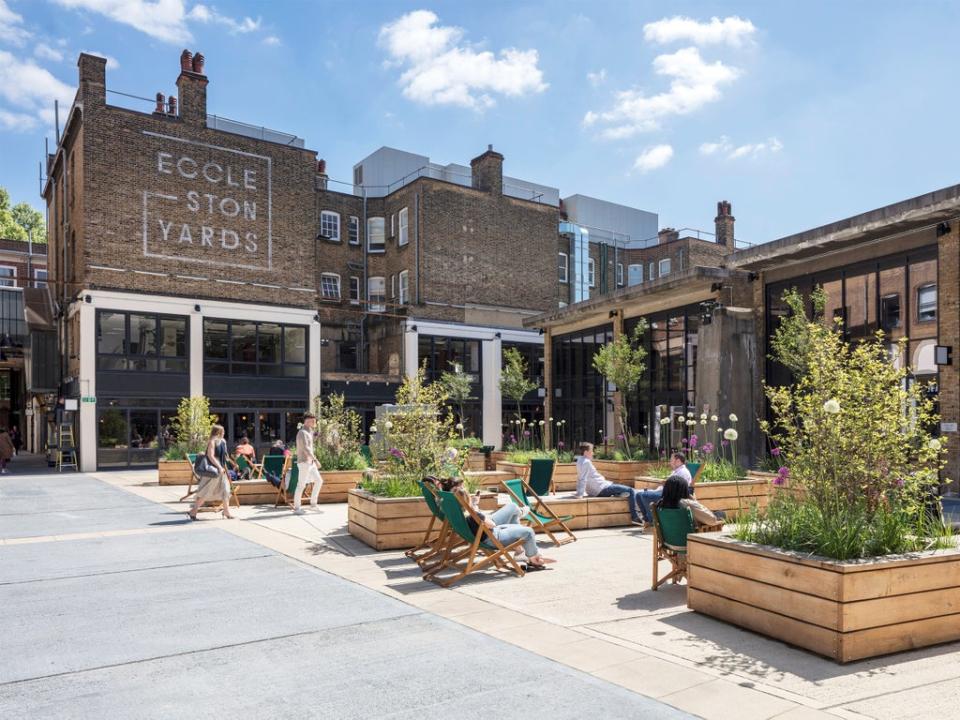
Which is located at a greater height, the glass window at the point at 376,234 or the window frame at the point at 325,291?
the glass window at the point at 376,234

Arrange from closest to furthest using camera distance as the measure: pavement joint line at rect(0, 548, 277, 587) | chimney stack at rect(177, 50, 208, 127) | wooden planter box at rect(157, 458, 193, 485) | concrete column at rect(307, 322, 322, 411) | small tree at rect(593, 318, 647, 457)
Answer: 1. pavement joint line at rect(0, 548, 277, 587)
2. wooden planter box at rect(157, 458, 193, 485)
3. small tree at rect(593, 318, 647, 457)
4. chimney stack at rect(177, 50, 208, 127)
5. concrete column at rect(307, 322, 322, 411)

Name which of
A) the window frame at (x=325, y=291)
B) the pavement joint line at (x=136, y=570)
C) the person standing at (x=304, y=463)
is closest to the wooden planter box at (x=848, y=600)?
the pavement joint line at (x=136, y=570)

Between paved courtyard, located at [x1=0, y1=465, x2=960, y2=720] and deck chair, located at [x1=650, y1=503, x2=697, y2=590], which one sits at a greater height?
deck chair, located at [x1=650, y1=503, x2=697, y2=590]

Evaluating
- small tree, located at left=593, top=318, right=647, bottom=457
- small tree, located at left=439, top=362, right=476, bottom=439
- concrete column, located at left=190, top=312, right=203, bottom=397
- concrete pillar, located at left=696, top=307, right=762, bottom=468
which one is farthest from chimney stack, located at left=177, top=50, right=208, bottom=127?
concrete pillar, located at left=696, top=307, right=762, bottom=468

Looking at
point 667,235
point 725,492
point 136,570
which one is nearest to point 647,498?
point 725,492

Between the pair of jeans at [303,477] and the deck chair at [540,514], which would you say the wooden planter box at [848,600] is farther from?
the pair of jeans at [303,477]

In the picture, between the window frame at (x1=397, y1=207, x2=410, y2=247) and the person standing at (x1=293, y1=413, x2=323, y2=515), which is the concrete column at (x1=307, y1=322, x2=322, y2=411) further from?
the person standing at (x1=293, y1=413, x2=323, y2=515)

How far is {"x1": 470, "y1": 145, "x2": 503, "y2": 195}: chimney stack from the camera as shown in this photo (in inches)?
1471

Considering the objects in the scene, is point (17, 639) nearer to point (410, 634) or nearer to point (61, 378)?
point (410, 634)

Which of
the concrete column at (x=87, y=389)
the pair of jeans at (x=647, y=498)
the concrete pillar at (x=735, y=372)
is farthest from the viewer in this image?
the concrete column at (x=87, y=389)

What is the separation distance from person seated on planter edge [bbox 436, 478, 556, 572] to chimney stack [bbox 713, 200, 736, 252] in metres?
41.1

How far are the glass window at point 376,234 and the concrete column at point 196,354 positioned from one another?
1146 centimetres

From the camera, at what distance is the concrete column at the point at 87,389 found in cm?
2512

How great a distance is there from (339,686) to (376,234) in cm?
3437
